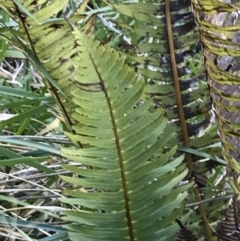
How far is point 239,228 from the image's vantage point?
0.55 meters

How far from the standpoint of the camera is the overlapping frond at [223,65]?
0.52 metres

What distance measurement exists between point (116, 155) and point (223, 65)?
198 millimetres

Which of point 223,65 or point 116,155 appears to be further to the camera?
point 223,65

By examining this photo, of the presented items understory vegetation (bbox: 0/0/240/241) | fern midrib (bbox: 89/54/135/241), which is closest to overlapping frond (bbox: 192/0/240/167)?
understory vegetation (bbox: 0/0/240/241)

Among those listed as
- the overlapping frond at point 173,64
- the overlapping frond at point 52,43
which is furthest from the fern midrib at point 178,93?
the overlapping frond at point 52,43

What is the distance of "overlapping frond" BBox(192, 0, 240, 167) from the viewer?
1.69ft

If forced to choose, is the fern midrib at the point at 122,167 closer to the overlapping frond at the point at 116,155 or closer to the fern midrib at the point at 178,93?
the overlapping frond at the point at 116,155

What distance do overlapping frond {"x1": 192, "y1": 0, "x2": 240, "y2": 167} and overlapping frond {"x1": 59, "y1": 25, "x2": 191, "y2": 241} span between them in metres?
0.06

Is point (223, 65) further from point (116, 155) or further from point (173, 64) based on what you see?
point (116, 155)

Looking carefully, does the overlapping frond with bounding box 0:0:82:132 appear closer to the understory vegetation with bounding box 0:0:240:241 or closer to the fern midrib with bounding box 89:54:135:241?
the understory vegetation with bounding box 0:0:240:241

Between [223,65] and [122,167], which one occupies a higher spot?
[223,65]

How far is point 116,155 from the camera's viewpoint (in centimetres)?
53

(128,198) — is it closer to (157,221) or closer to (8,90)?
(157,221)

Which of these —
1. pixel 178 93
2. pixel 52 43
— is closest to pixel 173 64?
pixel 178 93
